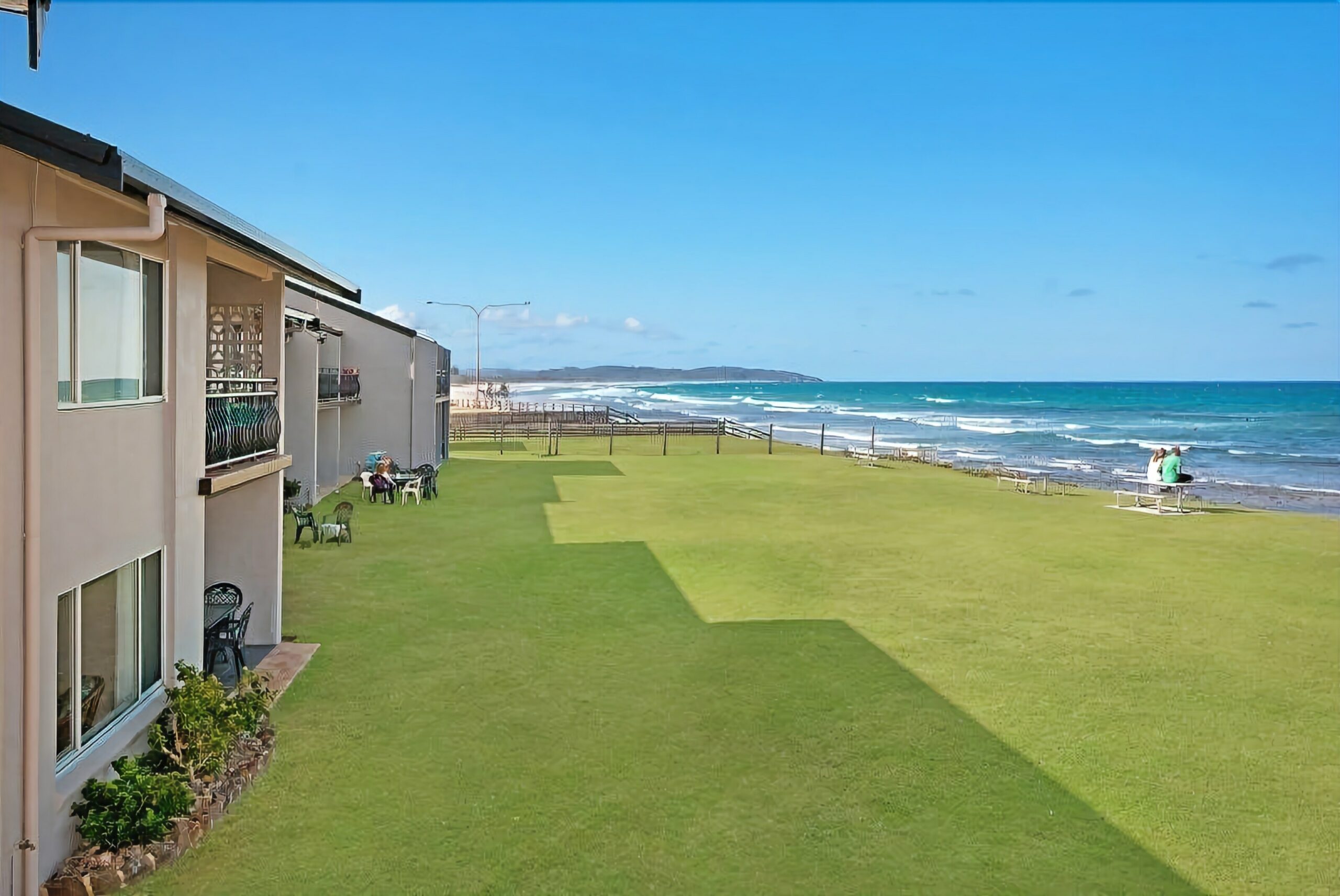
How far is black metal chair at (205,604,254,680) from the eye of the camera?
8.57 m

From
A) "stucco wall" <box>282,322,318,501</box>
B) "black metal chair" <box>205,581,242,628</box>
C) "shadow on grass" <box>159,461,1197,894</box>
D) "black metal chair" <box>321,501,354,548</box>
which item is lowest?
"shadow on grass" <box>159,461,1197,894</box>

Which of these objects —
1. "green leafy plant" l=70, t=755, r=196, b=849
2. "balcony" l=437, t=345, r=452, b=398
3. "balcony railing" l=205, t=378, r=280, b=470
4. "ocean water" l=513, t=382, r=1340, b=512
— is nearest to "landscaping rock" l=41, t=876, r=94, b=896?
"green leafy plant" l=70, t=755, r=196, b=849

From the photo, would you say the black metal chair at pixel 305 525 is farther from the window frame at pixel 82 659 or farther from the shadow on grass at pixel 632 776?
the window frame at pixel 82 659

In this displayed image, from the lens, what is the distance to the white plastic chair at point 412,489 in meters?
22.7

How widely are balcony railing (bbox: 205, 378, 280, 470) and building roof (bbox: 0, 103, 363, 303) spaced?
83.3 inches

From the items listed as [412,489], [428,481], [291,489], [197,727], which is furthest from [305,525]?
[197,727]

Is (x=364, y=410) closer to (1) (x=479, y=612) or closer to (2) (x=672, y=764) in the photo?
(1) (x=479, y=612)

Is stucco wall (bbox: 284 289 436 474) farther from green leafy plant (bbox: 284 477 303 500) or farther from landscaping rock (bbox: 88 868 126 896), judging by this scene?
landscaping rock (bbox: 88 868 126 896)

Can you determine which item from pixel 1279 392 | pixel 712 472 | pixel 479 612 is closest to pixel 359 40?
pixel 712 472

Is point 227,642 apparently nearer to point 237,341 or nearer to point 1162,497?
point 237,341

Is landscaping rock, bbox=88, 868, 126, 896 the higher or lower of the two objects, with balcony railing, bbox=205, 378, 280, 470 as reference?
lower

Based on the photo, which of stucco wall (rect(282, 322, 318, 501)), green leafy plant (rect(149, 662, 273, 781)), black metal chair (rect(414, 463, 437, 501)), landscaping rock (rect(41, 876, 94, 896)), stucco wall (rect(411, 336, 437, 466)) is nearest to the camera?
landscaping rock (rect(41, 876, 94, 896))

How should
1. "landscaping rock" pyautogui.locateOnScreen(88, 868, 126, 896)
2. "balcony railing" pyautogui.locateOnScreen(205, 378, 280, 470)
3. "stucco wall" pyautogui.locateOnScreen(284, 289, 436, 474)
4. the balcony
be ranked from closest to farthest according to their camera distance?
"landscaping rock" pyautogui.locateOnScreen(88, 868, 126, 896) < "balcony railing" pyautogui.locateOnScreen(205, 378, 280, 470) < "stucco wall" pyautogui.locateOnScreen(284, 289, 436, 474) < the balcony

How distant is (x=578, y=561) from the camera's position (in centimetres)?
1559
